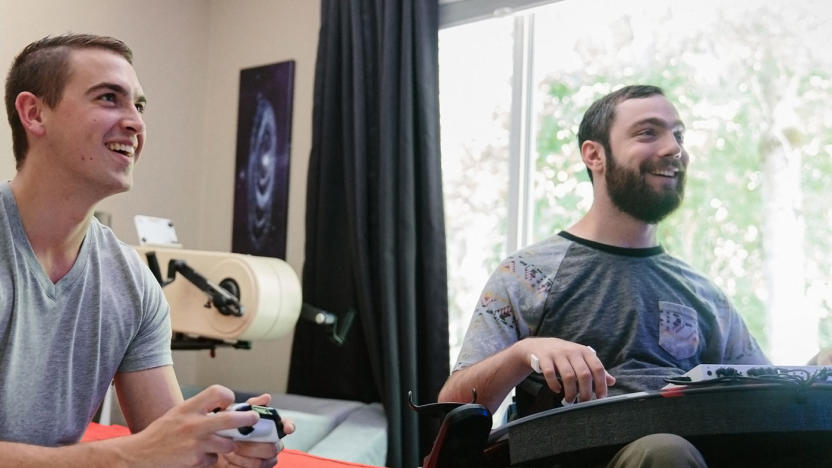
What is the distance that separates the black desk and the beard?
0.65 meters

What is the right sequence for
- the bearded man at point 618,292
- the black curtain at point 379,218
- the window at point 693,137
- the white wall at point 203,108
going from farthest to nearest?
the white wall at point 203,108 < the black curtain at point 379,218 < the window at point 693,137 < the bearded man at point 618,292

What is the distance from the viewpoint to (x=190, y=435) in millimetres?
956

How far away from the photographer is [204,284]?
7.63 feet

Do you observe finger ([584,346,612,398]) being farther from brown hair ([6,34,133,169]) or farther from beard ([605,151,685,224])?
brown hair ([6,34,133,169])

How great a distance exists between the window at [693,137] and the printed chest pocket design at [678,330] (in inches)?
25.9

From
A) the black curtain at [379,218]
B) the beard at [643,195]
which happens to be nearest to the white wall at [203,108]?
the black curtain at [379,218]

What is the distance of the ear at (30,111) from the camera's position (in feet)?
3.96

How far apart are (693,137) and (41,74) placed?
1863 mm

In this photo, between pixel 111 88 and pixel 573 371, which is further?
pixel 111 88

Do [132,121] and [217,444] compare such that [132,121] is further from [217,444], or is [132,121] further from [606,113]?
[606,113]

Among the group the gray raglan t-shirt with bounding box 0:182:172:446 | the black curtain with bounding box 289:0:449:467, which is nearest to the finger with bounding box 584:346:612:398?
the gray raglan t-shirt with bounding box 0:182:172:446

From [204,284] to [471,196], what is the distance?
3.41 ft

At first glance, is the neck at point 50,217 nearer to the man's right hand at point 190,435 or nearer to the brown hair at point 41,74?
the brown hair at point 41,74

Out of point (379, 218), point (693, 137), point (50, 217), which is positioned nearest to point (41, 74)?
point (50, 217)
